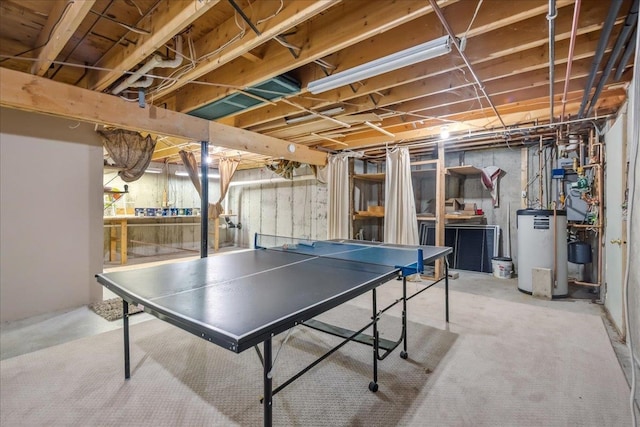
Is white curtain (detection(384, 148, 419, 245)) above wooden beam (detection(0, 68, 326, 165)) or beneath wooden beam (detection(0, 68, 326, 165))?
beneath

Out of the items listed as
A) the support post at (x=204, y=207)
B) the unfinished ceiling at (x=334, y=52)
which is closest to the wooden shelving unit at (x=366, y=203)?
the unfinished ceiling at (x=334, y=52)

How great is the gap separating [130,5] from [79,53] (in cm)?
111

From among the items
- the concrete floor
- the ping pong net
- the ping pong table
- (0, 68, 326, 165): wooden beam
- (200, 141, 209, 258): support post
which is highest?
(0, 68, 326, 165): wooden beam

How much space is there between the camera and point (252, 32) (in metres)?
2.13

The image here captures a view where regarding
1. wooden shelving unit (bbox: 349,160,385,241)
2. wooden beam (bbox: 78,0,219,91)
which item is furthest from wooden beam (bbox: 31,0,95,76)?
wooden shelving unit (bbox: 349,160,385,241)

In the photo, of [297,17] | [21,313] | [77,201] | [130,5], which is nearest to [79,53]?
[130,5]

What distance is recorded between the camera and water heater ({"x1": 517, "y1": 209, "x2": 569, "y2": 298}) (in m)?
4.00

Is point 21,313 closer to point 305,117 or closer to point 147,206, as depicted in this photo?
point 305,117

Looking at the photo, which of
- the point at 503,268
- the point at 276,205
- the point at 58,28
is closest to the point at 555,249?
the point at 503,268

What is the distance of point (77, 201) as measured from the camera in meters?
3.63

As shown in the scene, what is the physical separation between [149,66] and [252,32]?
1004mm

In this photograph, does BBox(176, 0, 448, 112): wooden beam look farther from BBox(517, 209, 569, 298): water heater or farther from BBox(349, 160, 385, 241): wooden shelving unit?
BBox(517, 209, 569, 298): water heater

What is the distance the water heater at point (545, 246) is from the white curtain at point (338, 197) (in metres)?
2.84

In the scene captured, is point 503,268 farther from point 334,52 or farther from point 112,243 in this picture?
point 112,243
